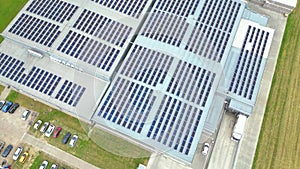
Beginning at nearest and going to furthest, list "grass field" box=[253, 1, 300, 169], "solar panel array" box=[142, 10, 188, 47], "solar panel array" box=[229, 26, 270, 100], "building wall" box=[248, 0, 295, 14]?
"grass field" box=[253, 1, 300, 169] < "solar panel array" box=[229, 26, 270, 100] < "solar panel array" box=[142, 10, 188, 47] < "building wall" box=[248, 0, 295, 14]

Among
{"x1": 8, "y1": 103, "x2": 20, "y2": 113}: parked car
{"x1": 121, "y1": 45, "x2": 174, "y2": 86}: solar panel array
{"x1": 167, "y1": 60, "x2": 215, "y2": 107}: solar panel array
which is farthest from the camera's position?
{"x1": 8, "y1": 103, "x2": 20, "y2": 113}: parked car

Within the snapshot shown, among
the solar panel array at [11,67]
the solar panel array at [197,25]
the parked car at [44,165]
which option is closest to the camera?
the parked car at [44,165]

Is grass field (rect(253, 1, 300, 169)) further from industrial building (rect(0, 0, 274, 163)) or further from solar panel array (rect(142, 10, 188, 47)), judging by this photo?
solar panel array (rect(142, 10, 188, 47))

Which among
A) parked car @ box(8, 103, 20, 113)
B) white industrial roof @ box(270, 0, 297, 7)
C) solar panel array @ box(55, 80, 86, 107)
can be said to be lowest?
parked car @ box(8, 103, 20, 113)

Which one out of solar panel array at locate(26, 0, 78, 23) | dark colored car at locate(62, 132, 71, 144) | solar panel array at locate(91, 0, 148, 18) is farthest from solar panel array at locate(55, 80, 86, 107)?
solar panel array at locate(91, 0, 148, 18)

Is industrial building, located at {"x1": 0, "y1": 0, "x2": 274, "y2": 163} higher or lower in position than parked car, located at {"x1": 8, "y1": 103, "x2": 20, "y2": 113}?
higher

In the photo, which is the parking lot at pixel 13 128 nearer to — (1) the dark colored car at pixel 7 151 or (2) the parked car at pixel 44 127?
(1) the dark colored car at pixel 7 151

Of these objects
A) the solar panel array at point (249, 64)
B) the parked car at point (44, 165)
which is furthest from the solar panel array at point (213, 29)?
the parked car at point (44, 165)

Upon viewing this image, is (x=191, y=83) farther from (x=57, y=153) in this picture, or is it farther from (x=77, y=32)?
(x=57, y=153)
